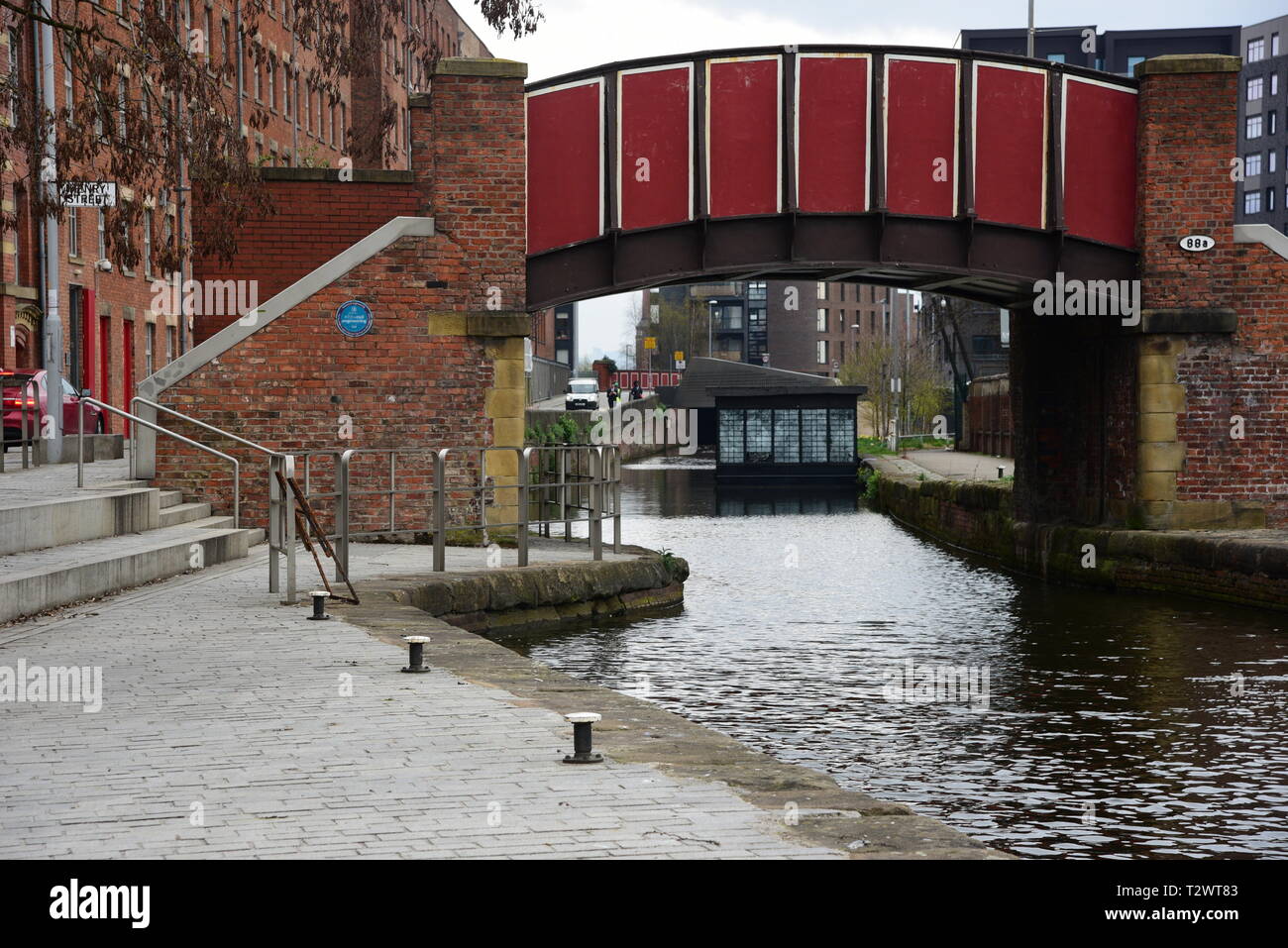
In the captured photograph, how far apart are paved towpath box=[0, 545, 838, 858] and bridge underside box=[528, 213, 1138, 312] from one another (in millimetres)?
10618

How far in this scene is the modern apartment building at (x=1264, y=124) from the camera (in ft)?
307

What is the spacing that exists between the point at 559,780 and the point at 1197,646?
416 inches

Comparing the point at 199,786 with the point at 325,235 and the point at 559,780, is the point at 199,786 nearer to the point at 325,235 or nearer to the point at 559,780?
the point at 559,780

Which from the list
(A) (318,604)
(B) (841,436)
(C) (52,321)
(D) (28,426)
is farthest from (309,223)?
(B) (841,436)

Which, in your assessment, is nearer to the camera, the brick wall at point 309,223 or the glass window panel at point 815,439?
the brick wall at point 309,223

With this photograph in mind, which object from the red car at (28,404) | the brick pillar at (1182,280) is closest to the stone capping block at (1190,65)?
the brick pillar at (1182,280)

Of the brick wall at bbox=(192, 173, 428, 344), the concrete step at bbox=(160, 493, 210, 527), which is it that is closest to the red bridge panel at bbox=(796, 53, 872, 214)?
the brick wall at bbox=(192, 173, 428, 344)

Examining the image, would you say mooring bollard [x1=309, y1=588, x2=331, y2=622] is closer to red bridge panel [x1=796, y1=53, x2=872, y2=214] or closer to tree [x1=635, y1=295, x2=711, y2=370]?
red bridge panel [x1=796, y1=53, x2=872, y2=214]

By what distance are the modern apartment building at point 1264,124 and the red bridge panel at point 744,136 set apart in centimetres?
8041

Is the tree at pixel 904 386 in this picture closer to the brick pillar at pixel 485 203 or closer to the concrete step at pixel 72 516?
the brick pillar at pixel 485 203

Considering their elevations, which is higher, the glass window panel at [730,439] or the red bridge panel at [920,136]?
the red bridge panel at [920,136]

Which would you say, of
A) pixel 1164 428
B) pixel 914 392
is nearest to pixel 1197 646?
pixel 1164 428

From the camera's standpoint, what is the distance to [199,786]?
6207 mm

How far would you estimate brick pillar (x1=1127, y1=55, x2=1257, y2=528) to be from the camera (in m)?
20.4
